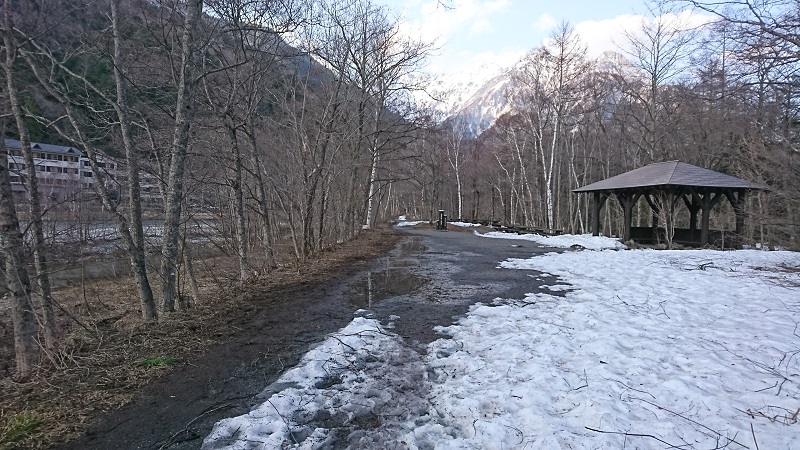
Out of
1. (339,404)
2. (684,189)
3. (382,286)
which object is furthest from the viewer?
(684,189)

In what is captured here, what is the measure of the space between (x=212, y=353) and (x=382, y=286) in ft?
13.9

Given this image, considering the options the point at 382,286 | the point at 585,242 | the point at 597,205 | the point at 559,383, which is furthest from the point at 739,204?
the point at 559,383

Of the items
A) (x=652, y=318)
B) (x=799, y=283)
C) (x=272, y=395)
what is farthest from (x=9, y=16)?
(x=799, y=283)

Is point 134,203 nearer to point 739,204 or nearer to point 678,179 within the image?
point 678,179

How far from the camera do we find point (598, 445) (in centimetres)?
257

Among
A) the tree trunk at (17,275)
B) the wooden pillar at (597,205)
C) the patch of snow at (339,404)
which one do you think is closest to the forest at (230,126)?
the tree trunk at (17,275)

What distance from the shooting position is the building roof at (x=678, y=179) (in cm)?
1388

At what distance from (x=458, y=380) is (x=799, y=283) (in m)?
7.58

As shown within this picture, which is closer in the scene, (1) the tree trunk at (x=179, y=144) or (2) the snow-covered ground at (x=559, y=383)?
(2) the snow-covered ground at (x=559, y=383)

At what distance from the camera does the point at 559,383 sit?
348 cm

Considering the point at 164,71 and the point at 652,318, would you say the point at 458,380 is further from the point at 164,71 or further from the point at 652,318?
the point at 164,71

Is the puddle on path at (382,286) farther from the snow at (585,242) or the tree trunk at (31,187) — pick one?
the snow at (585,242)

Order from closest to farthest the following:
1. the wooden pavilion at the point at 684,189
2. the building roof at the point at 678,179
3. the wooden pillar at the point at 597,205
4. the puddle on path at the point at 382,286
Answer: the puddle on path at the point at 382,286 → the building roof at the point at 678,179 → the wooden pavilion at the point at 684,189 → the wooden pillar at the point at 597,205

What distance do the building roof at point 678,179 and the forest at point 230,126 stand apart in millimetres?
1033
